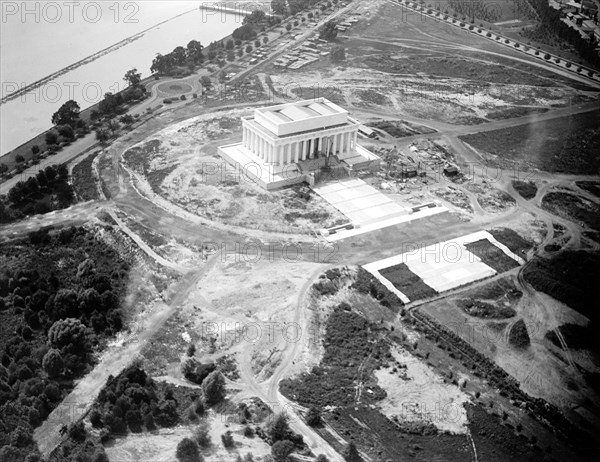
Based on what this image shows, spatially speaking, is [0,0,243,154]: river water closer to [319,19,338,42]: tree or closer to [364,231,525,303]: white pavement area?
[319,19,338,42]: tree

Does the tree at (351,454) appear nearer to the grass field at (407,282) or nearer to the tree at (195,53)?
the grass field at (407,282)

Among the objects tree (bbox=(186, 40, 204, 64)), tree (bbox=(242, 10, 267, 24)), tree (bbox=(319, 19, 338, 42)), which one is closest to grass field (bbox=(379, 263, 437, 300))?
tree (bbox=(186, 40, 204, 64))

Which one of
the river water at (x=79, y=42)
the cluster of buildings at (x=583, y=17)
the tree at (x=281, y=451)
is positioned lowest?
the river water at (x=79, y=42)

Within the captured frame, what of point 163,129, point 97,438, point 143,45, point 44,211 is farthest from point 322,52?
point 97,438

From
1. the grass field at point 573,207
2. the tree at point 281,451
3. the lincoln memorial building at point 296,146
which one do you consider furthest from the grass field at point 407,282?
the grass field at point 573,207

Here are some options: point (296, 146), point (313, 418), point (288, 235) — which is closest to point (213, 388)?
point (313, 418)
